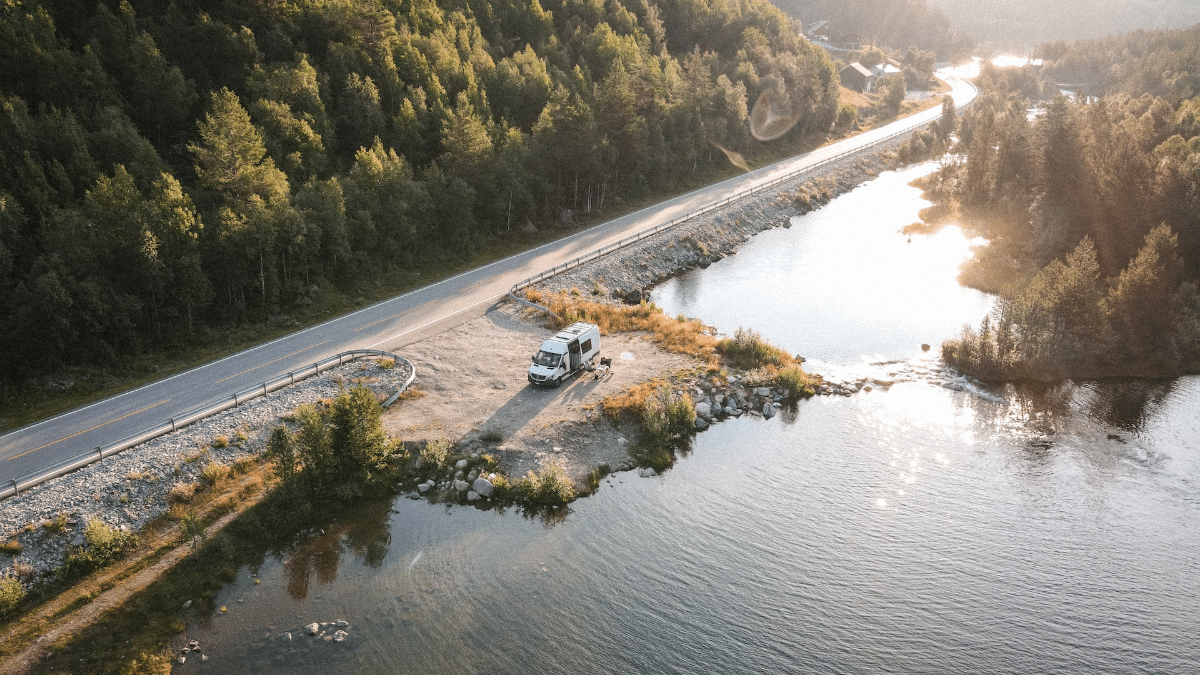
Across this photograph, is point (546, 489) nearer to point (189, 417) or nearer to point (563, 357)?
point (563, 357)

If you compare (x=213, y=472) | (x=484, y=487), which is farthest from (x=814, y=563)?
(x=213, y=472)

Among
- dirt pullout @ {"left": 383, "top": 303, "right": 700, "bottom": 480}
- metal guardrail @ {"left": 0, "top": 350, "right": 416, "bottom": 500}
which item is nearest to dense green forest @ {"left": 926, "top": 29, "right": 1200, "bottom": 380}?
dirt pullout @ {"left": 383, "top": 303, "right": 700, "bottom": 480}

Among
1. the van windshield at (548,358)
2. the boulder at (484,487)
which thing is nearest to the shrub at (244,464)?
the boulder at (484,487)

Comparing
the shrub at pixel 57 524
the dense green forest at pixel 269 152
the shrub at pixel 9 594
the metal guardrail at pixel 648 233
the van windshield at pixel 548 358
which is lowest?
the shrub at pixel 9 594

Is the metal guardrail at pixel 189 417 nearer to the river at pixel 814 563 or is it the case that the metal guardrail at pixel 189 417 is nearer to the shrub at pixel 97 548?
the shrub at pixel 97 548

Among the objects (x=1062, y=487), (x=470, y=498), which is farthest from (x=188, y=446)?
(x=1062, y=487)

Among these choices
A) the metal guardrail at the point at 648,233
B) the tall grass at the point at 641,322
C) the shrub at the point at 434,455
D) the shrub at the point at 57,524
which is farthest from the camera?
the metal guardrail at the point at 648,233
